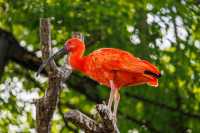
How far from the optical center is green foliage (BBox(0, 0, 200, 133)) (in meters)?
17.4

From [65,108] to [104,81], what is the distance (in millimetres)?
9910

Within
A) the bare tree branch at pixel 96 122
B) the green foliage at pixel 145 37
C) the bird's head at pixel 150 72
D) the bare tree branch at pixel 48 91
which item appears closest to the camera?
the bare tree branch at pixel 96 122

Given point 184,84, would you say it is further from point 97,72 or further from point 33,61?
point 97,72

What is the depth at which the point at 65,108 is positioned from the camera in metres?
19.9

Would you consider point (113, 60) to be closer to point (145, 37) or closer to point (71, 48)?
point (71, 48)

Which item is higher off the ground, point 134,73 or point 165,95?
point 134,73

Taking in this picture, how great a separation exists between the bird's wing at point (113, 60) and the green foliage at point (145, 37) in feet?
22.5

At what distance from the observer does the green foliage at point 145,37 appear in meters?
17.4

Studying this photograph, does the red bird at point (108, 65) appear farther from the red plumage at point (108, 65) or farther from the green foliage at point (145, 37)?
the green foliage at point (145, 37)

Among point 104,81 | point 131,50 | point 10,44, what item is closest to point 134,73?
point 104,81

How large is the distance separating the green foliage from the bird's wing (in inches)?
270

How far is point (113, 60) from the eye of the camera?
9.91 metres

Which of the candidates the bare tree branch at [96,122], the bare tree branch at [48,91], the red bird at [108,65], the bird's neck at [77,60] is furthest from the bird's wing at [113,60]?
the bare tree branch at [96,122]

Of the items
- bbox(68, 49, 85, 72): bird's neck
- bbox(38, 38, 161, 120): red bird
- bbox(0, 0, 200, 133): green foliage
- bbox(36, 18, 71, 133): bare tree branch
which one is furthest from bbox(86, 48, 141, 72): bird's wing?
bbox(0, 0, 200, 133): green foliage
